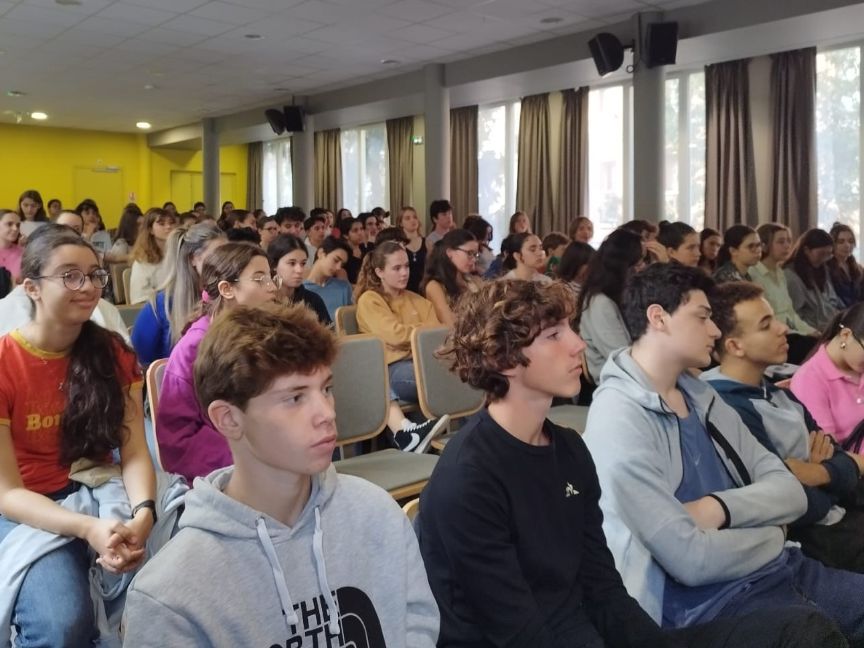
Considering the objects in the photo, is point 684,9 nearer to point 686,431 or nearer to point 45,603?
point 686,431

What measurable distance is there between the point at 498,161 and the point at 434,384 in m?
8.48

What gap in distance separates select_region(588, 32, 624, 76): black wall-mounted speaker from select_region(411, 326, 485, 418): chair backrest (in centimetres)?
468

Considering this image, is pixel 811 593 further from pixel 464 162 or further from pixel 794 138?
pixel 464 162

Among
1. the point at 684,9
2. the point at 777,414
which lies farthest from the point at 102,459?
the point at 684,9

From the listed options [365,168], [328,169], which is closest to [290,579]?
[365,168]

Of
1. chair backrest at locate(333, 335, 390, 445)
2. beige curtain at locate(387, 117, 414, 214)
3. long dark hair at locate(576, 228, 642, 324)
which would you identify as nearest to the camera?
chair backrest at locate(333, 335, 390, 445)

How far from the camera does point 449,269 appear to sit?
4785 mm

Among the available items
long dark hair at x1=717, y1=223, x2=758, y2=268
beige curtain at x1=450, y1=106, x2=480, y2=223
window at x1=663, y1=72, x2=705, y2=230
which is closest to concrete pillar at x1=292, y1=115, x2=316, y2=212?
beige curtain at x1=450, y1=106, x2=480, y2=223

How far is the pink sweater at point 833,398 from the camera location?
9.24 ft

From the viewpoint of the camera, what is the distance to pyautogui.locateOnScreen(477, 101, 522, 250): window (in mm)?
11180

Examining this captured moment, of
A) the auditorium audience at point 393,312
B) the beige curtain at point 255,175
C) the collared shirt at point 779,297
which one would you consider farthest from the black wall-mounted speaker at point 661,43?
the beige curtain at point 255,175

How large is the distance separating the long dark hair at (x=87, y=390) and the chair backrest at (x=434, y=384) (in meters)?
1.49

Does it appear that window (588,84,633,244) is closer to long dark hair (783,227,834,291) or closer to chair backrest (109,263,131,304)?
A: long dark hair (783,227,834,291)

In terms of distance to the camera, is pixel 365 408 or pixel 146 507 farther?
pixel 365 408
